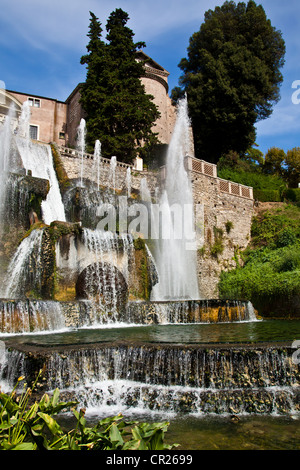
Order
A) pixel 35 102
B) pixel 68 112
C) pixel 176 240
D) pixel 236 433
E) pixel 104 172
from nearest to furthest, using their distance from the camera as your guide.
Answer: pixel 236 433 < pixel 176 240 < pixel 104 172 < pixel 35 102 < pixel 68 112

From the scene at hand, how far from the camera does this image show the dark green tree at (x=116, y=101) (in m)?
21.6

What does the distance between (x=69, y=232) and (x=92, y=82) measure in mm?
13834

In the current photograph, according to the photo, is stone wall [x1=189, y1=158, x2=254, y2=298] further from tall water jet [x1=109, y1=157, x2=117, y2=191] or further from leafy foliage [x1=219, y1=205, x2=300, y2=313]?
tall water jet [x1=109, y1=157, x2=117, y2=191]

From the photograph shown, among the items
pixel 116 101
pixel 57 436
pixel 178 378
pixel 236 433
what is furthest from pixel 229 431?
pixel 116 101

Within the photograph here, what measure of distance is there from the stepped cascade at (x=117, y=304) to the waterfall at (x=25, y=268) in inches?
1.2

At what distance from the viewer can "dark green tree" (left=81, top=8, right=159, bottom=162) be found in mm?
21594

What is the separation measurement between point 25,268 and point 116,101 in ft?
45.1

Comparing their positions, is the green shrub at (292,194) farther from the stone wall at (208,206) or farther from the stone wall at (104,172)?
the stone wall at (104,172)

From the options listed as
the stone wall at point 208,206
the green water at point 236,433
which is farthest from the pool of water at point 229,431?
the stone wall at point 208,206

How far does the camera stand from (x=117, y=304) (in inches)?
446

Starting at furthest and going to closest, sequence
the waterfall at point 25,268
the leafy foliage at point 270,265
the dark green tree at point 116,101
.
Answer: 1. the dark green tree at point 116,101
2. the leafy foliage at point 270,265
3. the waterfall at point 25,268

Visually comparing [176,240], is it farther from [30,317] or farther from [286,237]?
[30,317]
